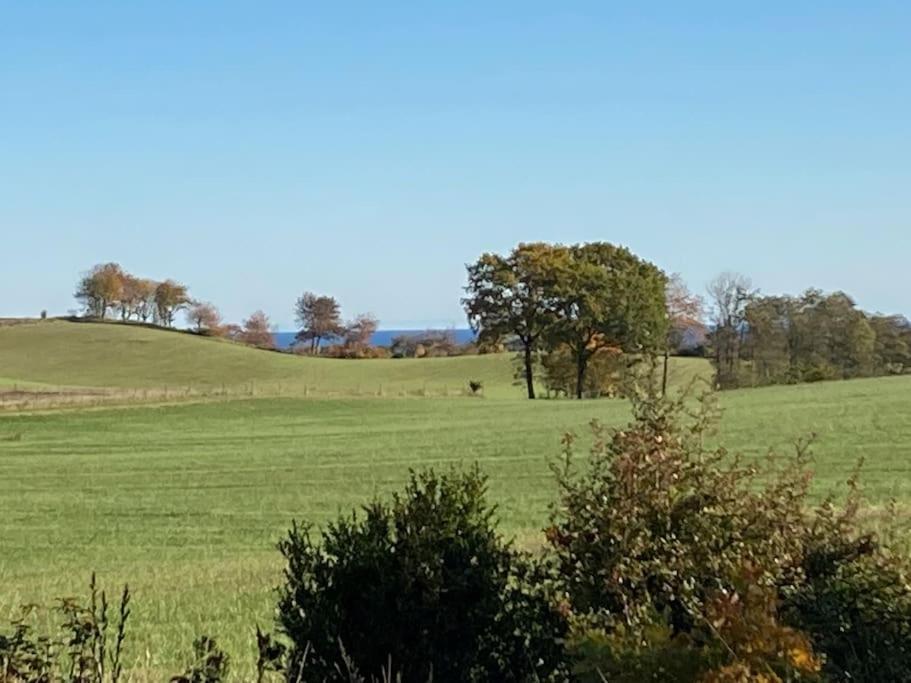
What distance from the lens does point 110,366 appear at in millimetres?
102750

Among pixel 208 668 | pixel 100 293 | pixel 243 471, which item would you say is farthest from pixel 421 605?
pixel 100 293

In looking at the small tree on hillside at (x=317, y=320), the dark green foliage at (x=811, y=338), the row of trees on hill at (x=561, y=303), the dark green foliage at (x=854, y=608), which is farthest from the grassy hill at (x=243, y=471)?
the small tree on hillside at (x=317, y=320)

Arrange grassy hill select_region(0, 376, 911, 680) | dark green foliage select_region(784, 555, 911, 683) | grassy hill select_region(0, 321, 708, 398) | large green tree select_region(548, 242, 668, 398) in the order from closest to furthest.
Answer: dark green foliage select_region(784, 555, 911, 683) → grassy hill select_region(0, 376, 911, 680) → large green tree select_region(548, 242, 668, 398) → grassy hill select_region(0, 321, 708, 398)

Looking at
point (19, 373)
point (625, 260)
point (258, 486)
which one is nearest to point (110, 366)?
point (19, 373)

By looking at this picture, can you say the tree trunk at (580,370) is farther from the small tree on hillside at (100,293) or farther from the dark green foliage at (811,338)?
the small tree on hillside at (100,293)

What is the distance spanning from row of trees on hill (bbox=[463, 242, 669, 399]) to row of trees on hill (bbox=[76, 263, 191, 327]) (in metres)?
70.5

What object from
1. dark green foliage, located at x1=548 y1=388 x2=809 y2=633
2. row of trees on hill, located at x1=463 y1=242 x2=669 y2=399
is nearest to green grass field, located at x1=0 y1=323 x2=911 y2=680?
dark green foliage, located at x1=548 y1=388 x2=809 y2=633

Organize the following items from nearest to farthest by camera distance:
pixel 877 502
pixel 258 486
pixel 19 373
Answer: pixel 877 502 → pixel 258 486 → pixel 19 373

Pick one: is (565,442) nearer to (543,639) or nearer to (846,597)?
(543,639)

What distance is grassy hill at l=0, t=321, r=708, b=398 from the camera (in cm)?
9400

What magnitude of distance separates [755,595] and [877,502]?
15039 millimetres

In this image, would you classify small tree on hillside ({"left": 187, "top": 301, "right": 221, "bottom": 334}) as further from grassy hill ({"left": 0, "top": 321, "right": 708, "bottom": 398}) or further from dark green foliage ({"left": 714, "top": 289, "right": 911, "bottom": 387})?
dark green foliage ({"left": 714, "top": 289, "right": 911, "bottom": 387})

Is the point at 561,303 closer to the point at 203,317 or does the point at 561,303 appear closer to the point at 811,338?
the point at 811,338

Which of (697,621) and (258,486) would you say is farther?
(258,486)
